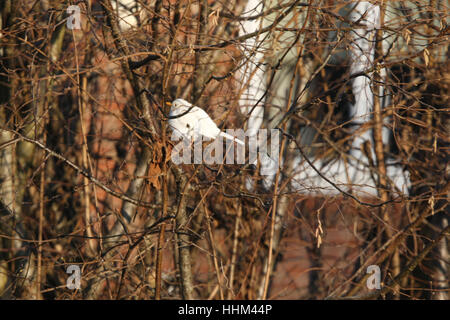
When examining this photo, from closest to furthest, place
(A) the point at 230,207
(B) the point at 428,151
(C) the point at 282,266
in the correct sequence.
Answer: (A) the point at 230,207 < (B) the point at 428,151 < (C) the point at 282,266

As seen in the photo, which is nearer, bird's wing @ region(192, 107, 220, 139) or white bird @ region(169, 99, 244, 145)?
white bird @ region(169, 99, 244, 145)

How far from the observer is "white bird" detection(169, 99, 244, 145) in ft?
8.46

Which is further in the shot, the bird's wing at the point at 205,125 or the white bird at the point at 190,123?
the bird's wing at the point at 205,125

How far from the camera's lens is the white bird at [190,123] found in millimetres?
2580

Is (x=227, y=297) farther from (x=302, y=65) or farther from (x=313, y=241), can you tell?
(x=302, y=65)

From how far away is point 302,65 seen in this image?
3723 mm

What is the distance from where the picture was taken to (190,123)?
2637mm

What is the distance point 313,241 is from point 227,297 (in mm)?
743
